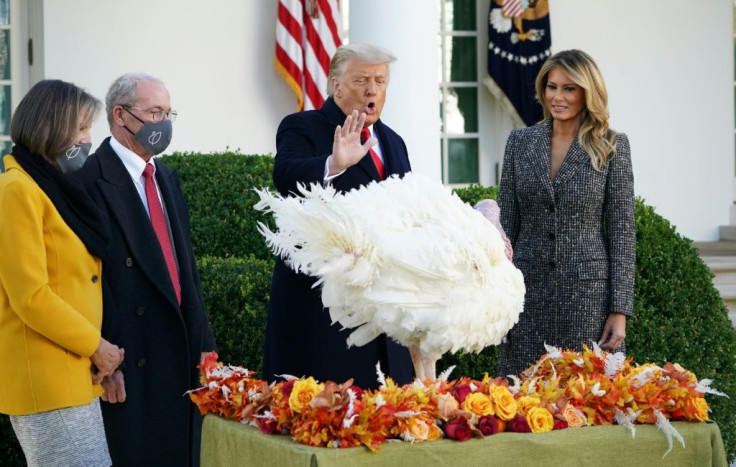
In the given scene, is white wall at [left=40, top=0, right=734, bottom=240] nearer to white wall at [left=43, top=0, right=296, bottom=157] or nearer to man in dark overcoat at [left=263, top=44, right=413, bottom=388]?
white wall at [left=43, top=0, right=296, bottom=157]

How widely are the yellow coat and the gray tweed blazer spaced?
1584 millimetres

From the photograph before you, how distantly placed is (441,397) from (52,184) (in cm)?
157

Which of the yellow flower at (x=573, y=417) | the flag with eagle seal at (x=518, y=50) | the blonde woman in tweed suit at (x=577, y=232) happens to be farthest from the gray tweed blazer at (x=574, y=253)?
the flag with eagle seal at (x=518, y=50)

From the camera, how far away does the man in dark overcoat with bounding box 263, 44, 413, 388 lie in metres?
3.50

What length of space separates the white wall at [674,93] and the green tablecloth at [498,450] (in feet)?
22.5

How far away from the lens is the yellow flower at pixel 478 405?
274 centimetres

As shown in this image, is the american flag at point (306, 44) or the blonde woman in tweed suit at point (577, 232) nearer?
the blonde woman in tweed suit at point (577, 232)

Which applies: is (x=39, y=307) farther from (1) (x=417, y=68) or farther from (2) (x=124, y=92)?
(1) (x=417, y=68)

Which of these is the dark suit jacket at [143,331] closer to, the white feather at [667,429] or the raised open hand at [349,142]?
the raised open hand at [349,142]

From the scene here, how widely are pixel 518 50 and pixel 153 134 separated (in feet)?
18.8

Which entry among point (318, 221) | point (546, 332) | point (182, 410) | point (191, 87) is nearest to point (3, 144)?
point (191, 87)

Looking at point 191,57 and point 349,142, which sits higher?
point 191,57

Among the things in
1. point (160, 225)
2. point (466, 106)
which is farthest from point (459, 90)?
point (160, 225)

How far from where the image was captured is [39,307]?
345 cm
